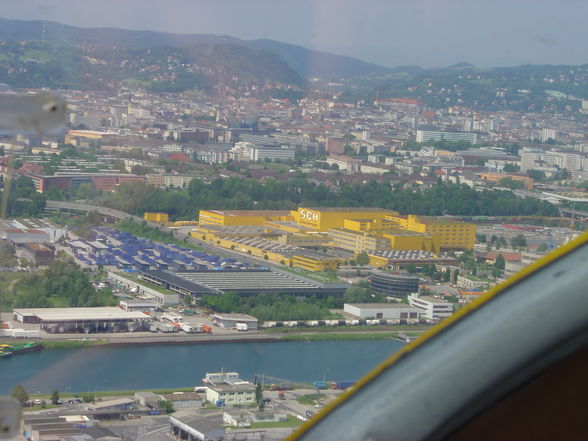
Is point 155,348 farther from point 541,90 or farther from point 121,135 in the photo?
point 121,135

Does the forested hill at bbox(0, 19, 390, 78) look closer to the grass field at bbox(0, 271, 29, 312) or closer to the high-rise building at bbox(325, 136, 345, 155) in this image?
the high-rise building at bbox(325, 136, 345, 155)

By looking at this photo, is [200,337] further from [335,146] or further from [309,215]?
[335,146]

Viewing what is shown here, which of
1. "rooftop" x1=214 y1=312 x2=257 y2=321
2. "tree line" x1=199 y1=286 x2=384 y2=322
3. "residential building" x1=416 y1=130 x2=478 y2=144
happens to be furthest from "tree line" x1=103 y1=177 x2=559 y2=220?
"rooftop" x1=214 y1=312 x2=257 y2=321

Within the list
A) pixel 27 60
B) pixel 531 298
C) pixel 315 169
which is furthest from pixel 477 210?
pixel 315 169

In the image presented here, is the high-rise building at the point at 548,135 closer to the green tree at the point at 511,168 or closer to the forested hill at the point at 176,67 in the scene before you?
the green tree at the point at 511,168

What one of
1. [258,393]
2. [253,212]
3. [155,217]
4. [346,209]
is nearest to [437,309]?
[258,393]
